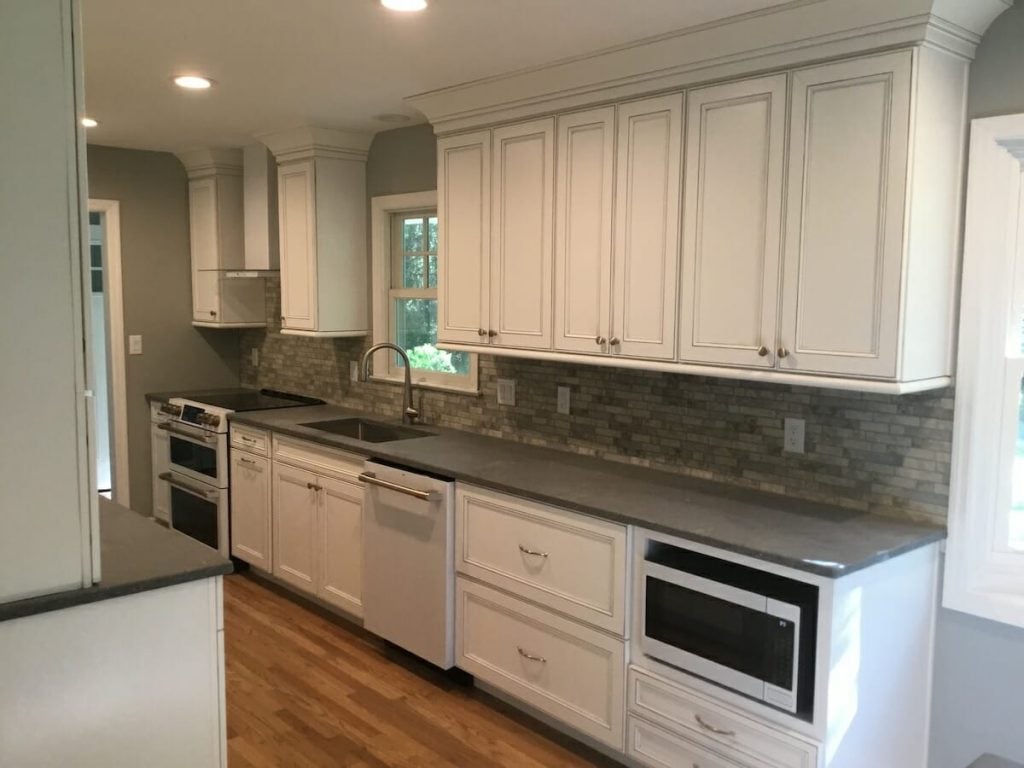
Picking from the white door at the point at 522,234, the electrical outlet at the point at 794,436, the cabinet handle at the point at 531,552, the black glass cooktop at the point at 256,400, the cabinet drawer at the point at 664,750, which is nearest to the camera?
the cabinet drawer at the point at 664,750

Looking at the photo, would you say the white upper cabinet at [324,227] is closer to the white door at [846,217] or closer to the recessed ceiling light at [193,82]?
the recessed ceiling light at [193,82]

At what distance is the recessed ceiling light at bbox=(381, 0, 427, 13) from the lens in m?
2.40

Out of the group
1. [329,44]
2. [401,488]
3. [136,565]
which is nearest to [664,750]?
[401,488]

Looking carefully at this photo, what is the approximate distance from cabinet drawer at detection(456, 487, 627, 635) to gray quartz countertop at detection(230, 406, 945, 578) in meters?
0.06

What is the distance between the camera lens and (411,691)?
10.8 ft

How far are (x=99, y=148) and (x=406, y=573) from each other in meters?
3.36

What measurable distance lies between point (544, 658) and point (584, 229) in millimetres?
1487

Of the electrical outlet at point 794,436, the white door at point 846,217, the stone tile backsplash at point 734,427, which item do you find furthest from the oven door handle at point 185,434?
the white door at point 846,217

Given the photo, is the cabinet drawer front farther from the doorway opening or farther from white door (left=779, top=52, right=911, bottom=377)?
white door (left=779, top=52, right=911, bottom=377)

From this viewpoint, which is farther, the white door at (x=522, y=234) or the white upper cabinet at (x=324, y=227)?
the white upper cabinet at (x=324, y=227)

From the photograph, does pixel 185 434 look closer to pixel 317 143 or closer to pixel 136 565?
pixel 317 143

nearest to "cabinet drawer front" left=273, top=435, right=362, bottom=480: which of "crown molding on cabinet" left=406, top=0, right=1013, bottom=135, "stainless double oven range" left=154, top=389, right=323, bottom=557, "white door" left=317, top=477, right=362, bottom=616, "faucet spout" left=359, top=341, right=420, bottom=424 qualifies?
"white door" left=317, top=477, right=362, bottom=616

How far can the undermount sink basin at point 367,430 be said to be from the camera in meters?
4.12

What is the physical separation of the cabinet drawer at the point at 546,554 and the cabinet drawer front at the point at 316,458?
2.47 ft
